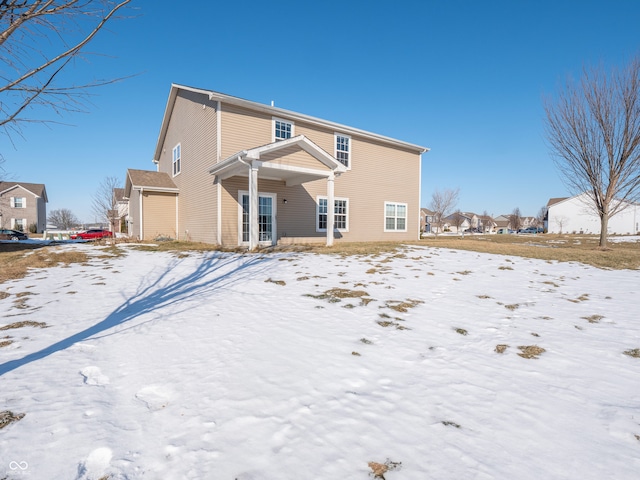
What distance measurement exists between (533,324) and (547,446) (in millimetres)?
2799

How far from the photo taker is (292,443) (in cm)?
200

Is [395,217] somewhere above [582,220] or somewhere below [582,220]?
below

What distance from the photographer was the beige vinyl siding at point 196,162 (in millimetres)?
12961

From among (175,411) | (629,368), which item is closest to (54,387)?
(175,411)

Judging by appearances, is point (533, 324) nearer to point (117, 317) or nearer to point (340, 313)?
point (340, 313)

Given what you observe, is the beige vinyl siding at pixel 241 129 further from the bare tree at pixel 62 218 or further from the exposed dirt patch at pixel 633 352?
the bare tree at pixel 62 218

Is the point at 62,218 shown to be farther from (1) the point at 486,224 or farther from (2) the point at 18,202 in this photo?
(1) the point at 486,224

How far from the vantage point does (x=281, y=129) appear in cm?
1416

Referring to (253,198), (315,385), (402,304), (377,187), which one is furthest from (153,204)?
(315,385)

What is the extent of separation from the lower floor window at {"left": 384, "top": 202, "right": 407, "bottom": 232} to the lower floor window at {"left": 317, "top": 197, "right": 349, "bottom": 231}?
2.97 metres

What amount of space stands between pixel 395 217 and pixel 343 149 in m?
5.24

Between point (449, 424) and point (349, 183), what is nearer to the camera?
point (449, 424)

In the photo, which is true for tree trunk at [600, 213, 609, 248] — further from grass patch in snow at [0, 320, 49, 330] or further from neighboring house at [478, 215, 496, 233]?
neighboring house at [478, 215, 496, 233]

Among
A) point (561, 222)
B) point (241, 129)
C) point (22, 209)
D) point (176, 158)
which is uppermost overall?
point (241, 129)
